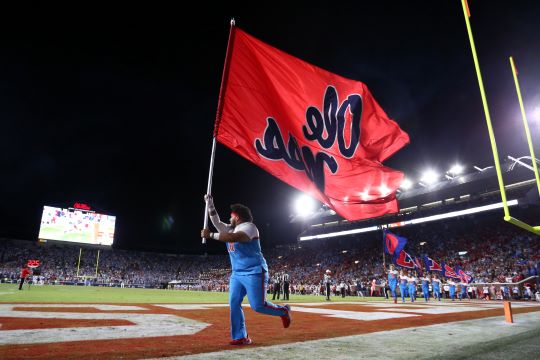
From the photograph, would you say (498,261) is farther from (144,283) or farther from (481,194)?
(144,283)

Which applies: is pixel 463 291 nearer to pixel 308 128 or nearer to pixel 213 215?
pixel 308 128

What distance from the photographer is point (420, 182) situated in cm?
4338

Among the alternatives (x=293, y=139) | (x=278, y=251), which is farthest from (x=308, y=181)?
(x=278, y=251)

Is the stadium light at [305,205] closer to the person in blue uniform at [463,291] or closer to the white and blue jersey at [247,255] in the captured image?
the person in blue uniform at [463,291]

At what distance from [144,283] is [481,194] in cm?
4832

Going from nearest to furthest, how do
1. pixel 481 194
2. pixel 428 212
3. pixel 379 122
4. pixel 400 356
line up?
pixel 400 356
pixel 379 122
pixel 481 194
pixel 428 212

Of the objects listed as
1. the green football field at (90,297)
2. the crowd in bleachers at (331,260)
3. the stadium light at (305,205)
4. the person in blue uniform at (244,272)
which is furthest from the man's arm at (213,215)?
the stadium light at (305,205)

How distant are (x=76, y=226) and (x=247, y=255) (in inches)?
1992

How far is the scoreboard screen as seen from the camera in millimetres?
44319

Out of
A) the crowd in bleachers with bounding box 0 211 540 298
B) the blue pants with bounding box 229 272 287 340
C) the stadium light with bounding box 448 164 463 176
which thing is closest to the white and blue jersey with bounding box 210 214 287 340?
the blue pants with bounding box 229 272 287 340

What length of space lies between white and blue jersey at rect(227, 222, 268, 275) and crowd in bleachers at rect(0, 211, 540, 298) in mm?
28283

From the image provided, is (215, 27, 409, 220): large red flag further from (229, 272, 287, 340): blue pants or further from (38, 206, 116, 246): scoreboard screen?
(38, 206, 116, 246): scoreboard screen

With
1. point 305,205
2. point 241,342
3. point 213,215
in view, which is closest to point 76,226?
point 305,205

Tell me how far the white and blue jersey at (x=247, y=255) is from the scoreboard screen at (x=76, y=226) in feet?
162
